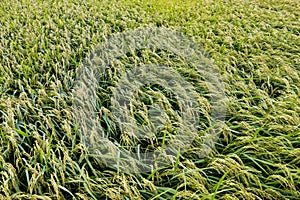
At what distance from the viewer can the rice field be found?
4.75 feet

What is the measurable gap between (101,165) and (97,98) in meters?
0.65

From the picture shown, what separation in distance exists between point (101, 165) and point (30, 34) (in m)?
2.13

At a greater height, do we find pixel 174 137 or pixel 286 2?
pixel 286 2

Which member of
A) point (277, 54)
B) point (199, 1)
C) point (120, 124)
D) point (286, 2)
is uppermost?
point (286, 2)

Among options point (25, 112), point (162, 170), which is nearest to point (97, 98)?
point (25, 112)

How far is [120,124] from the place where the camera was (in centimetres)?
183

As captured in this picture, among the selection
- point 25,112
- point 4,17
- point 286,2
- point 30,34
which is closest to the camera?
point 25,112

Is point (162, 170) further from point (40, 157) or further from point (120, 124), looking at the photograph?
point (40, 157)

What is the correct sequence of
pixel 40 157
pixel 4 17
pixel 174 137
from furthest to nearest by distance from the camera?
pixel 4 17
pixel 174 137
pixel 40 157

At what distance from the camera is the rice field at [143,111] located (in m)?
1.45

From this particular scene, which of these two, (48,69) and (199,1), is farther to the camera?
(199,1)

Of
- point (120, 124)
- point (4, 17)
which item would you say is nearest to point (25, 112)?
point (120, 124)

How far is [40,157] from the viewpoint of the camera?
1495mm

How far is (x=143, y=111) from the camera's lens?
2.00 meters
